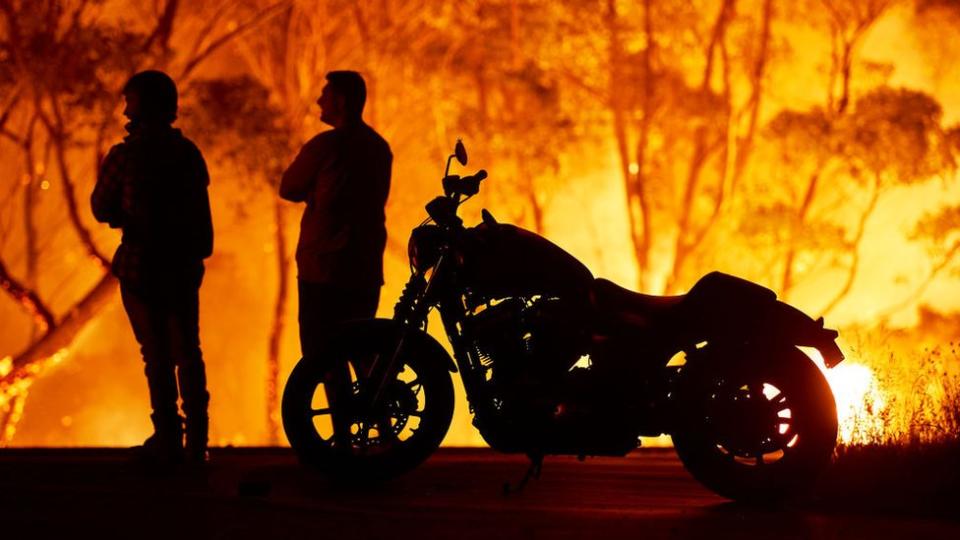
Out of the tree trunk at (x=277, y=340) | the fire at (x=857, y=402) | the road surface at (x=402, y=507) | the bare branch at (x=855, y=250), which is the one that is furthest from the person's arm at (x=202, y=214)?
the bare branch at (x=855, y=250)

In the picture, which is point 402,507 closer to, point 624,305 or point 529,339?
point 529,339

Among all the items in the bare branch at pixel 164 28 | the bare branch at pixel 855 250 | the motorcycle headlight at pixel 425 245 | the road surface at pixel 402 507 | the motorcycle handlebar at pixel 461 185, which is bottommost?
the road surface at pixel 402 507

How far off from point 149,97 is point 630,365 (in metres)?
2.72

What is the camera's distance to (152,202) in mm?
7156

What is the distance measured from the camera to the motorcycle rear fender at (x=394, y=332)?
247 inches

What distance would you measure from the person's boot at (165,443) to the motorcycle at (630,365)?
4.40ft

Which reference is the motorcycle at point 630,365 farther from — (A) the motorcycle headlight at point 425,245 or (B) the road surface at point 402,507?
(B) the road surface at point 402,507

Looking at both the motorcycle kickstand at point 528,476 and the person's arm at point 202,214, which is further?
the person's arm at point 202,214

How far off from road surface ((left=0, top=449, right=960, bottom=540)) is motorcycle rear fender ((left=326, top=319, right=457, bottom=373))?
0.60m

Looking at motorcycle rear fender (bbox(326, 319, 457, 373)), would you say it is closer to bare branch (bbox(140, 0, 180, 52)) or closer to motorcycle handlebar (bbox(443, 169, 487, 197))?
motorcycle handlebar (bbox(443, 169, 487, 197))

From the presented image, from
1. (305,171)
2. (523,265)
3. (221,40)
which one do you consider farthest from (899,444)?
(221,40)

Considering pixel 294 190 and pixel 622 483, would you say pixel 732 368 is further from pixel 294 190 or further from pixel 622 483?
pixel 294 190

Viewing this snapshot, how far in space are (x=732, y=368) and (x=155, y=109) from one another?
3047 mm

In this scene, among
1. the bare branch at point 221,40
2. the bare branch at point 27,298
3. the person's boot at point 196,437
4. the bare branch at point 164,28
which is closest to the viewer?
the person's boot at point 196,437
